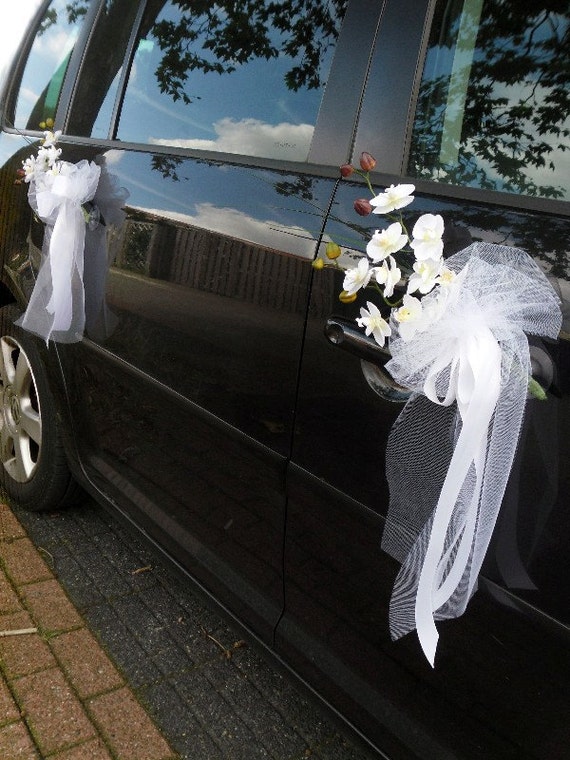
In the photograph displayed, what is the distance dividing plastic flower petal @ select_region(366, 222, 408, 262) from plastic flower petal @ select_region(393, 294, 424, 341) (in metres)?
0.10

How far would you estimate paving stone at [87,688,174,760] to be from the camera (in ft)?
6.01

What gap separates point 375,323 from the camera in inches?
44.3


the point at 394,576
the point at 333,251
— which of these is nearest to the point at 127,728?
the point at 394,576

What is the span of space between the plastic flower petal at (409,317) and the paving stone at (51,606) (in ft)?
5.55

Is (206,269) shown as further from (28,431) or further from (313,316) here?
(28,431)

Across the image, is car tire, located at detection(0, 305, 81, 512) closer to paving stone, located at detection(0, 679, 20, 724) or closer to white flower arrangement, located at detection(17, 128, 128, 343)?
white flower arrangement, located at detection(17, 128, 128, 343)

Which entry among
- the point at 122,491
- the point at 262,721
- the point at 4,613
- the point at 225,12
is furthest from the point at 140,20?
the point at 262,721

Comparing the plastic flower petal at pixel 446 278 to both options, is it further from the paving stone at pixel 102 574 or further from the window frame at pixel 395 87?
the paving stone at pixel 102 574

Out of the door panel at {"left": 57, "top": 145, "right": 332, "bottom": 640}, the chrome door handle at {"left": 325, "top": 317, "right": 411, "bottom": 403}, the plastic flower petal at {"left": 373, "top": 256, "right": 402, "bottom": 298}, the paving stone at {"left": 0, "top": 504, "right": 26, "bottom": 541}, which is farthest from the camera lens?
the paving stone at {"left": 0, "top": 504, "right": 26, "bottom": 541}

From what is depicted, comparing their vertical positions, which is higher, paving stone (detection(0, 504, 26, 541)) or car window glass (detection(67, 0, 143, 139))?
car window glass (detection(67, 0, 143, 139))

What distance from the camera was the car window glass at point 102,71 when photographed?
218 centimetres

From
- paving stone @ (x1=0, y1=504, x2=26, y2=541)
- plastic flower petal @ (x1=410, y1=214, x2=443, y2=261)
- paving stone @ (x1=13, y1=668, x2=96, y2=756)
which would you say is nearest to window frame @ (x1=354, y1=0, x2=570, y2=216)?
plastic flower petal @ (x1=410, y1=214, x2=443, y2=261)

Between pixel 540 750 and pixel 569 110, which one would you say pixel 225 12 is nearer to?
pixel 569 110

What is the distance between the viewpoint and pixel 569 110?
1.15 m
